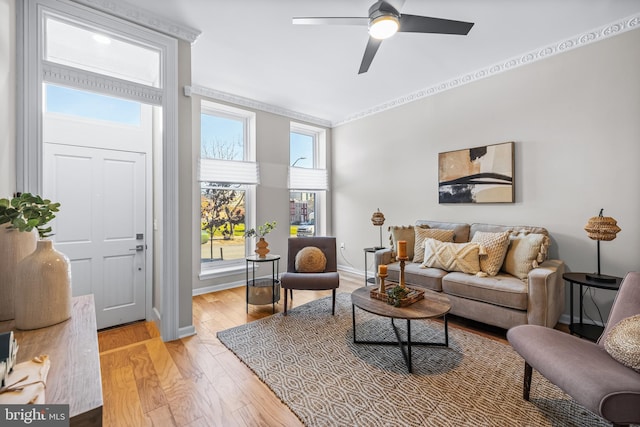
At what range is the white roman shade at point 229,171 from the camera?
4016 mm

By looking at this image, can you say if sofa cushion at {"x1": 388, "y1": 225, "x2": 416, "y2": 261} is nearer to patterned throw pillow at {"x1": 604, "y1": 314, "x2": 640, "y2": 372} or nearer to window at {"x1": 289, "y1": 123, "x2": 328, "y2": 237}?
window at {"x1": 289, "y1": 123, "x2": 328, "y2": 237}

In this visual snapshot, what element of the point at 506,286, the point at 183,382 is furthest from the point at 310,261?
the point at 506,286

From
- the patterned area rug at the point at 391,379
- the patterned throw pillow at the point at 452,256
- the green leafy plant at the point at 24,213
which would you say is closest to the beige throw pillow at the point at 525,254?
the patterned throw pillow at the point at 452,256

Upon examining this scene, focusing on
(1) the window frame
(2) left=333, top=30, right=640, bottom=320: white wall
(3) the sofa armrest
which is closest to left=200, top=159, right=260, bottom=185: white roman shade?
(1) the window frame

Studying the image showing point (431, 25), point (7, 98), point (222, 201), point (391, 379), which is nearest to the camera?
point (7, 98)

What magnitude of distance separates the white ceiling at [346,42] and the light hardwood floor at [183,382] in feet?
9.57

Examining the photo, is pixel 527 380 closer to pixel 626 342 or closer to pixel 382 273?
pixel 626 342

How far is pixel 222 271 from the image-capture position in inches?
165

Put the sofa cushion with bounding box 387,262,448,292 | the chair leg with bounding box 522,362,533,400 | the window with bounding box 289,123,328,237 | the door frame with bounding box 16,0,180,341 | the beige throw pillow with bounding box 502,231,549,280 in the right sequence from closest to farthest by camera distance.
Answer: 1. the chair leg with bounding box 522,362,533,400
2. the door frame with bounding box 16,0,180,341
3. the beige throw pillow with bounding box 502,231,549,280
4. the sofa cushion with bounding box 387,262,448,292
5. the window with bounding box 289,123,328,237

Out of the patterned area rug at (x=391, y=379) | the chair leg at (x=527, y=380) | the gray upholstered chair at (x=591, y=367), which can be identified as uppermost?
the gray upholstered chair at (x=591, y=367)

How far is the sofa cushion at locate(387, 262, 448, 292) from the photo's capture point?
303 centimetres

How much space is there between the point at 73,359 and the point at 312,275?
2414mm

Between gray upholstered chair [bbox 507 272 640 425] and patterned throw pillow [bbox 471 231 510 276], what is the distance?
1.13m

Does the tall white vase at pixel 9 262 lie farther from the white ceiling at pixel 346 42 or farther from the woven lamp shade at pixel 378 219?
the woven lamp shade at pixel 378 219
